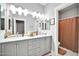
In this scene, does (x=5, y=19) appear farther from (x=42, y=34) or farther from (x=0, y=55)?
(x=42, y=34)

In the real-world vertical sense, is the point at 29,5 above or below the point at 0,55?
above

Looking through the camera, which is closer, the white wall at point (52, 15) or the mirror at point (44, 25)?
the white wall at point (52, 15)

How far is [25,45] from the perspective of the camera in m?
1.29

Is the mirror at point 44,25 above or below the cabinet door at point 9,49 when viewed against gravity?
above

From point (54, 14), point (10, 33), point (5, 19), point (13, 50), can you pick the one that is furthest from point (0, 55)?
point (54, 14)

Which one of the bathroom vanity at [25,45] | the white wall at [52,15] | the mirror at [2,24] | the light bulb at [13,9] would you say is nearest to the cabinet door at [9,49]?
the bathroom vanity at [25,45]

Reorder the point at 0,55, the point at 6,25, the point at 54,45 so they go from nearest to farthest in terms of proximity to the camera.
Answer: the point at 0,55 < the point at 6,25 < the point at 54,45

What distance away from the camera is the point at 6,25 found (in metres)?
1.14

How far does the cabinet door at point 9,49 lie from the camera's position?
108 cm

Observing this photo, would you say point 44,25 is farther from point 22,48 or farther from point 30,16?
point 22,48

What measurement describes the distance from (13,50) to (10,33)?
265 mm

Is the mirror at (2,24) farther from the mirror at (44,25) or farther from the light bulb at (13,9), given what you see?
the mirror at (44,25)

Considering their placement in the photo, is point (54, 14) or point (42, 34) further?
point (42, 34)

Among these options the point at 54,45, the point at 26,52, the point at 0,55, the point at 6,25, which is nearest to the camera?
the point at 0,55
